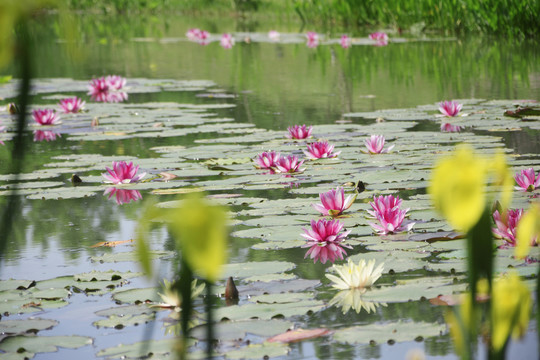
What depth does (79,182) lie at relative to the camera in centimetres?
297

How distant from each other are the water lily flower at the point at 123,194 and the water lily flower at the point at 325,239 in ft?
2.72

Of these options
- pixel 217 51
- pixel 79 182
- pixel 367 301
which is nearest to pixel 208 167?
pixel 79 182

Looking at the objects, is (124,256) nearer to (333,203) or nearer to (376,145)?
(333,203)

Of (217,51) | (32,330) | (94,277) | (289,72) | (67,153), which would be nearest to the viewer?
(32,330)

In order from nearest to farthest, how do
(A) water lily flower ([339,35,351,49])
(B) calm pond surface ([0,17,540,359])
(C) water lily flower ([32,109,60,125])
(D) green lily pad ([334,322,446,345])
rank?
(D) green lily pad ([334,322,446,345])
(B) calm pond surface ([0,17,540,359])
(C) water lily flower ([32,109,60,125])
(A) water lily flower ([339,35,351,49])

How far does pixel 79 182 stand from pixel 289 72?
4479 mm

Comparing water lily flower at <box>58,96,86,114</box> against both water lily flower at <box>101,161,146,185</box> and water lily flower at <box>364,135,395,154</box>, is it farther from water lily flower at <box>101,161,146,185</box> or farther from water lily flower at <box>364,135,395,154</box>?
water lily flower at <box>364,135,395,154</box>

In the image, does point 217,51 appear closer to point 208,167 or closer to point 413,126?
point 413,126

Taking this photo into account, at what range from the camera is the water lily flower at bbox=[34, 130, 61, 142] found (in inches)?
164

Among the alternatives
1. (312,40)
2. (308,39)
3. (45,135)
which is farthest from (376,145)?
(308,39)

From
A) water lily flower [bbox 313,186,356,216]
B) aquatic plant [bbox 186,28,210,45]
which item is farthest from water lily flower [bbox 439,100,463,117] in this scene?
aquatic plant [bbox 186,28,210,45]

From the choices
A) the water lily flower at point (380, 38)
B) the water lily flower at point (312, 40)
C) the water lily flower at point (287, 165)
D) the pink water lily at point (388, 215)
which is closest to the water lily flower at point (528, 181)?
the pink water lily at point (388, 215)

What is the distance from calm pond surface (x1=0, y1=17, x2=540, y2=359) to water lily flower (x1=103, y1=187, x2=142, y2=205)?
3cm

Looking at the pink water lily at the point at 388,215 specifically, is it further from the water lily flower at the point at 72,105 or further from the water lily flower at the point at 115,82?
the water lily flower at the point at 115,82
